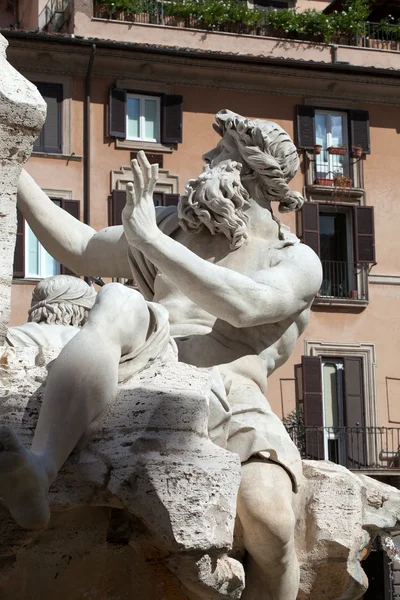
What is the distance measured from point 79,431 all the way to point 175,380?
0.47 metres

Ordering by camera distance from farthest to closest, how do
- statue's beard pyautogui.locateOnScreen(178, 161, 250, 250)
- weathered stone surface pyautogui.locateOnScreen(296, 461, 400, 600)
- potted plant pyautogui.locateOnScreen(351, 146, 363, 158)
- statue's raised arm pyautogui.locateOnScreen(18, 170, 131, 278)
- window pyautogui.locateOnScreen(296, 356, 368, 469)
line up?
1. potted plant pyautogui.locateOnScreen(351, 146, 363, 158)
2. window pyautogui.locateOnScreen(296, 356, 368, 469)
3. statue's raised arm pyautogui.locateOnScreen(18, 170, 131, 278)
4. statue's beard pyautogui.locateOnScreen(178, 161, 250, 250)
5. weathered stone surface pyautogui.locateOnScreen(296, 461, 400, 600)

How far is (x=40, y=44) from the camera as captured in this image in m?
29.7

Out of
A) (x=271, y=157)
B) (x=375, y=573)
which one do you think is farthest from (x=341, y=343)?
(x=271, y=157)

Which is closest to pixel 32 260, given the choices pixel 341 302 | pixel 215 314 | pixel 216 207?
pixel 341 302

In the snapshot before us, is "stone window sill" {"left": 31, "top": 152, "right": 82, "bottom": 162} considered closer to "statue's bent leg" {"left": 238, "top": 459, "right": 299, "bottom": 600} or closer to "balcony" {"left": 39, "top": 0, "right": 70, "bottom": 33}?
"balcony" {"left": 39, "top": 0, "right": 70, "bottom": 33}

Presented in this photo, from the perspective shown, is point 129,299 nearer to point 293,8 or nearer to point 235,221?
point 235,221

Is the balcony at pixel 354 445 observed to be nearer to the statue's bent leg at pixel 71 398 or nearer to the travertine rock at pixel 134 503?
the travertine rock at pixel 134 503

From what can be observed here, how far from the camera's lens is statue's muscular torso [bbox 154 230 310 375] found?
590 centimetres

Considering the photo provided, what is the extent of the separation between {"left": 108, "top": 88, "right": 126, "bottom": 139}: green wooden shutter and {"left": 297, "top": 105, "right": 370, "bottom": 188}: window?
12.0ft

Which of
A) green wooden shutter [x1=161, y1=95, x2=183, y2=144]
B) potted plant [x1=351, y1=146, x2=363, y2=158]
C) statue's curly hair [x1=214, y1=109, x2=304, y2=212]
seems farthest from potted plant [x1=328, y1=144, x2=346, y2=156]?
statue's curly hair [x1=214, y1=109, x2=304, y2=212]

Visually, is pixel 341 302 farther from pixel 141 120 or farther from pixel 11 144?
pixel 11 144

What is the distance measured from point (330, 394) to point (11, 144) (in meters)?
26.6

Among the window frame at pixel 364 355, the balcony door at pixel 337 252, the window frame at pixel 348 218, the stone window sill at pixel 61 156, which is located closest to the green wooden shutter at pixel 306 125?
the window frame at pixel 348 218

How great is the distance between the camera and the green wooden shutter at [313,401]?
2980 centimetres
